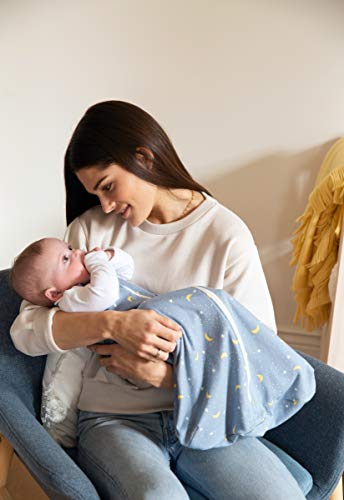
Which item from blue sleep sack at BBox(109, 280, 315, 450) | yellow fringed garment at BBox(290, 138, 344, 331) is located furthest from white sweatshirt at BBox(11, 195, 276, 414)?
yellow fringed garment at BBox(290, 138, 344, 331)

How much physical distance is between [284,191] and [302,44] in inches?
21.0

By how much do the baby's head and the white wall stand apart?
1221 millimetres

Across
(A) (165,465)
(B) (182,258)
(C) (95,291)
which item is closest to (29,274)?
(C) (95,291)

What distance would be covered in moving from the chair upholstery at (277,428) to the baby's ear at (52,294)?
0.49 ft

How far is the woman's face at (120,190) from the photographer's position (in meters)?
A: 1.48

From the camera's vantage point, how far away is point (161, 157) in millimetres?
1517

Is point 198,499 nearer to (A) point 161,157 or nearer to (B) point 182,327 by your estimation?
(B) point 182,327

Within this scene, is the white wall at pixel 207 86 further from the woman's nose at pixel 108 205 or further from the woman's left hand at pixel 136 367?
the woman's left hand at pixel 136 367

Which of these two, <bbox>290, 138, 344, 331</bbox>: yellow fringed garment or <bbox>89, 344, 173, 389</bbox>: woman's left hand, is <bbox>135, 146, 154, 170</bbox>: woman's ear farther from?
<bbox>290, 138, 344, 331</bbox>: yellow fringed garment

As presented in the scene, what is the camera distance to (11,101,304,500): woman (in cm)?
131

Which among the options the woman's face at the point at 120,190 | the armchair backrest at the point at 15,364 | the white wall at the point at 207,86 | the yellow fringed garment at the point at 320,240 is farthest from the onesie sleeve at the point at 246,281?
the white wall at the point at 207,86


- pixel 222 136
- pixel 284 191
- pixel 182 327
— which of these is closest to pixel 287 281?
pixel 284 191

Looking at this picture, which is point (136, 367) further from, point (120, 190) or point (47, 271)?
point (120, 190)

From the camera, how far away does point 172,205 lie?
1.59 m
